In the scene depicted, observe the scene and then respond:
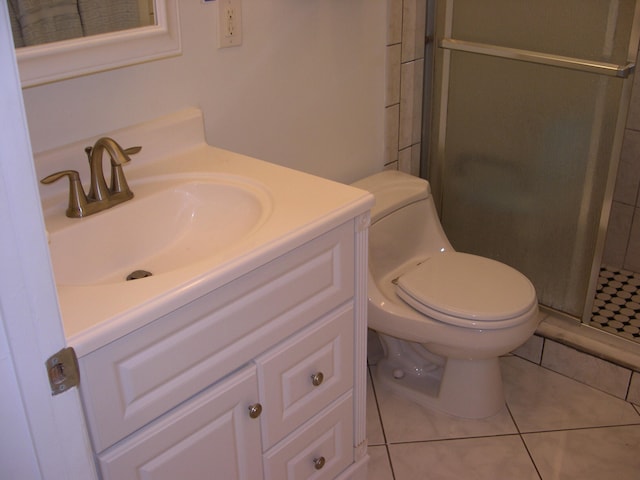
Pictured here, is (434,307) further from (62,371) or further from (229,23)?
(62,371)

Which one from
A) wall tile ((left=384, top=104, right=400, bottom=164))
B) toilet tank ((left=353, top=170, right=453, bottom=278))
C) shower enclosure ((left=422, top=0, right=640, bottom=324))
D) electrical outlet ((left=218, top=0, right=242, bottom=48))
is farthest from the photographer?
wall tile ((left=384, top=104, right=400, bottom=164))

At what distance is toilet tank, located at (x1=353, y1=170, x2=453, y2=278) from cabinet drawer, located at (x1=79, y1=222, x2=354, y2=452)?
25.6 inches

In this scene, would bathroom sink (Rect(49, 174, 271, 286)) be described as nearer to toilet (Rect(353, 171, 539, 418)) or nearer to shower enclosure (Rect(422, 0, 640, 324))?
toilet (Rect(353, 171, 539, 418))

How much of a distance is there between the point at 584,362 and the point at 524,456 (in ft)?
1.39

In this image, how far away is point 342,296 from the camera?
5.05ft

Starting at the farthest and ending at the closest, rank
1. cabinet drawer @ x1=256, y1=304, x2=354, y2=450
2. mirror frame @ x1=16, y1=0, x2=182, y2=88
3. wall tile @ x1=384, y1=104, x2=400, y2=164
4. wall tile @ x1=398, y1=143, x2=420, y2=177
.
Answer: wall tile @ x1=398, y1=143, x2=420, y2=177 → wall tile @ x1=384, y1=104, x2=400, y2=164 → cabinet drawer @ x1=256, y1=304, x2=354, y2=450 → mirror frame @ x1=16, y1=0, x2=182, y2=88

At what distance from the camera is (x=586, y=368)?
7.50ft

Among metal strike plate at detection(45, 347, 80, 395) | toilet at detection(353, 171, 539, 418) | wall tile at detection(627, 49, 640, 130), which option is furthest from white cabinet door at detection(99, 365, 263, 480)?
wall tile at detection(627, 49, 640, 130)

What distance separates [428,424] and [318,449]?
1.99 feet

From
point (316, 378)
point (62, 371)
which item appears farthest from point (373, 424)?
point (62, 371)

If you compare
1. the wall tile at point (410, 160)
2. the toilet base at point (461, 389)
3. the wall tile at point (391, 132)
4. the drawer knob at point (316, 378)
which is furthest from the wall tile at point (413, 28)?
the drawer knob at point (316, 378)

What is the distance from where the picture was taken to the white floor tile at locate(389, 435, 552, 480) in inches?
77.4

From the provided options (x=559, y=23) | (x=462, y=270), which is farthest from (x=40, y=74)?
(x=559, y=23)

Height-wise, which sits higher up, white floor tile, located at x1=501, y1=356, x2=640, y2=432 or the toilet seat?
the toilet seat
